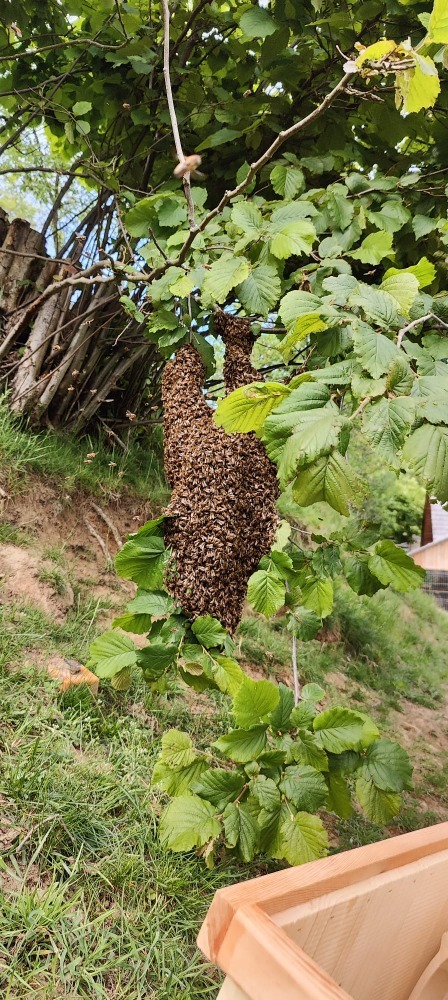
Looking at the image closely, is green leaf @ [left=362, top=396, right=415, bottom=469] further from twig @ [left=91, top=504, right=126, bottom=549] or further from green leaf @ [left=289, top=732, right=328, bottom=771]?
twig @ [left=91, top=504, right=126, bottom=549]

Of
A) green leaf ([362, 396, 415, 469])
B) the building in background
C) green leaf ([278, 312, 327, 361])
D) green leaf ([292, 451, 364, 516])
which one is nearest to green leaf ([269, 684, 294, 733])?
green leaf ([292, 451, 364, 516])

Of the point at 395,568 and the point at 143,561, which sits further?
the point at 395,568

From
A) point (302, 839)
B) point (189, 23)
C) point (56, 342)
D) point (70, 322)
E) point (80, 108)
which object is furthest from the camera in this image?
point (56, 342)

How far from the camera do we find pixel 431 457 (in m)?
0.94

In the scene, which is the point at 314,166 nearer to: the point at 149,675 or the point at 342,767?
the point at 149,675

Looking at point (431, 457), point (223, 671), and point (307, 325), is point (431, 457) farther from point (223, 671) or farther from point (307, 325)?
point (223, 671)

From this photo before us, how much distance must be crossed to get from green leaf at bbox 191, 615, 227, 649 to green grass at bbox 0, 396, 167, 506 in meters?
1.41

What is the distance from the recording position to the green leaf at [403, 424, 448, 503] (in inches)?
36.5

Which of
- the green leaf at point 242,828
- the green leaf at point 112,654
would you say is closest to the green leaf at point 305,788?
the green leaf at point 242,828

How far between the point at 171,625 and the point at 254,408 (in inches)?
22.0

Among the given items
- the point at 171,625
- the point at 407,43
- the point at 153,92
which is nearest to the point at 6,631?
the point at 171,625

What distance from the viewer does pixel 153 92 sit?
2.42 metres

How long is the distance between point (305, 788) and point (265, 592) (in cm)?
44

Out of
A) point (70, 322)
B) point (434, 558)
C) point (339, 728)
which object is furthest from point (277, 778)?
point (434, 558)
